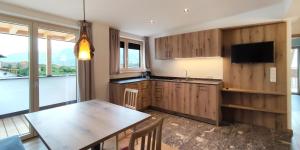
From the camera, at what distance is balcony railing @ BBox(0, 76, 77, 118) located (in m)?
2.65

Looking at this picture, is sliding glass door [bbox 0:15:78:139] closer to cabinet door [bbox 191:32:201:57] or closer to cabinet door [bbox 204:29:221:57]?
cabinet door [bbox 191:32:201:57]

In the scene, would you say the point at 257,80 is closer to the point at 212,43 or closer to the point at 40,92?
the point at 212,43

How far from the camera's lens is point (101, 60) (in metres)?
3.77

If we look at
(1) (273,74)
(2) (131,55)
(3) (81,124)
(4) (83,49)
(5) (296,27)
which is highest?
(5) (296,27)

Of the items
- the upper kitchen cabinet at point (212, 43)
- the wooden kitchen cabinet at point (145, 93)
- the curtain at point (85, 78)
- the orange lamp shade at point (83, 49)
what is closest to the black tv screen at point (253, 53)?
the upper kitchen cabinet at point (212, 43)

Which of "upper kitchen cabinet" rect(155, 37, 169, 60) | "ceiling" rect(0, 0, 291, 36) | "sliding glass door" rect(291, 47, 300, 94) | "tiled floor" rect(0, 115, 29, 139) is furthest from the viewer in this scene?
"sliding glass door" rect(291, 47, 300, 94)

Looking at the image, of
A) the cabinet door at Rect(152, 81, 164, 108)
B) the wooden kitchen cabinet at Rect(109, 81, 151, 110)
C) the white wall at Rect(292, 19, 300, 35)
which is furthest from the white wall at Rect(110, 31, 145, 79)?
the white wall at Rect(292, 19, 300, 35)

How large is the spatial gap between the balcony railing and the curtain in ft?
0.90

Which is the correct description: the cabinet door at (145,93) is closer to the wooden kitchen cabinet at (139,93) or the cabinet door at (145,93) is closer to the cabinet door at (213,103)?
the wooden kitchen cabinet at (139,93)

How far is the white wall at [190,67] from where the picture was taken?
151 inches

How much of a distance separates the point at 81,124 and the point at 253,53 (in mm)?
3434

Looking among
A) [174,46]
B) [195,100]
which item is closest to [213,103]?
[195,100]

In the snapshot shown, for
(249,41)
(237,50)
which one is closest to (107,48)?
(237,50)

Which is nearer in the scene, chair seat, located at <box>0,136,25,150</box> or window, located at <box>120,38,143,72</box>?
chair seat, located at <box>0,136,25,150</box>
